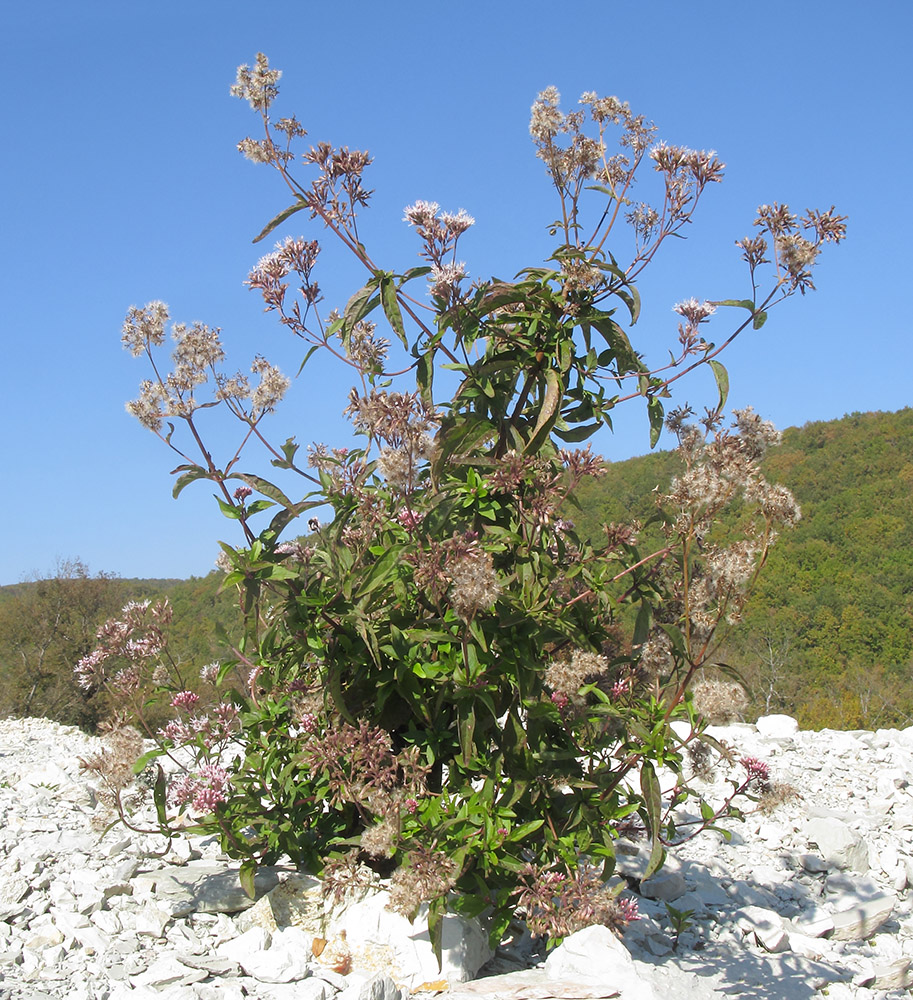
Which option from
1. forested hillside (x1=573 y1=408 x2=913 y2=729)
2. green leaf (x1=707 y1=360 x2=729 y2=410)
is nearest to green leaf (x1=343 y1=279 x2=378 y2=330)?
green leaf (x1=707 y1=360 x2=729 y2=410)

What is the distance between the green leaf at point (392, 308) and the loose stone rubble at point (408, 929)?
2.19 m

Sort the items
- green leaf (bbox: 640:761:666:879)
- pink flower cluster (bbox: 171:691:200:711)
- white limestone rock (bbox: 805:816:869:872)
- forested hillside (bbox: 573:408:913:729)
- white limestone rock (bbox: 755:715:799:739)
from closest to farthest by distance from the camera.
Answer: green leaf (bbox: 640:761:666:879) < pink flower cluster (bbox: 171:691:200:711) < white limestone rock (bbox: 805:816:869:872) < white limestone rock (bbox: 755:715:799:739) < forested hillside (bbox: 573:408:913:729)

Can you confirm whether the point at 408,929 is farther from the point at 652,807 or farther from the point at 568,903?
the point at 652,807

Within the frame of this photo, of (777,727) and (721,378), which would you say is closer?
(721,378)

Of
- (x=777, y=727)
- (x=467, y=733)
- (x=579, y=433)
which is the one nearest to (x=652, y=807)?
(x=467, y=733)

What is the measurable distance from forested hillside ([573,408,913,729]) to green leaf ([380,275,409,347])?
22.4 m

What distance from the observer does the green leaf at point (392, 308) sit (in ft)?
10.1

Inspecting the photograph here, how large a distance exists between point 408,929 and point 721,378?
2.40 metres

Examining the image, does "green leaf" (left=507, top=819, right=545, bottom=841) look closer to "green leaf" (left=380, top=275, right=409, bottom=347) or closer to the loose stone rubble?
the loose stone rubble

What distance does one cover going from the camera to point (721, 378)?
319 cm

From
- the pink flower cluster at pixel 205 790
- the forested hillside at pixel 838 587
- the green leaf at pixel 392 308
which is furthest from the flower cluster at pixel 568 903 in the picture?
the forested hillside at pixel 838 587

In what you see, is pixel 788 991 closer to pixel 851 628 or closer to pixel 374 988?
pixel 374 988

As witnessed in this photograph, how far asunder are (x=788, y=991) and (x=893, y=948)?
1.07 meters

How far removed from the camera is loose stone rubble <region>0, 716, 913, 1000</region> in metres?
2.83
